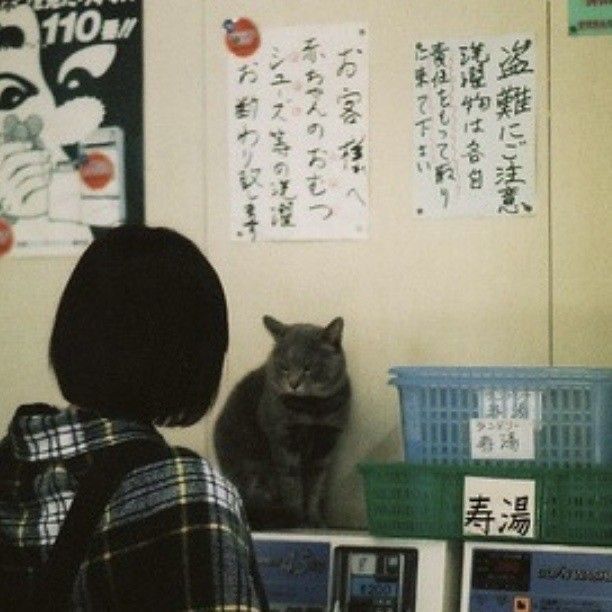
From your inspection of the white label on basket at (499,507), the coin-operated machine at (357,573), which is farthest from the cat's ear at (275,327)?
the white label on basket at (499,507)

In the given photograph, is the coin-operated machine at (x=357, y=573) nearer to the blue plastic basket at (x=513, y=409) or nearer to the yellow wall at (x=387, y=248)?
the blue plastic basket at (x=513, y=409)

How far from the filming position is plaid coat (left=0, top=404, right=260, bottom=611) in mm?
1154

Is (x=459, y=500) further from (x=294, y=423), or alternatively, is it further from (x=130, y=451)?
(x=130, y=451)

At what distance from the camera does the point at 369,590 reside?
6.52 ft

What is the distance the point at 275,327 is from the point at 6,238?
0.77 meters

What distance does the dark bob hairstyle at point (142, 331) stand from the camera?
126 centimetres

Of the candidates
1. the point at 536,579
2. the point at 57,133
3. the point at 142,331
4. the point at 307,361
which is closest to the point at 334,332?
the point at 307,361

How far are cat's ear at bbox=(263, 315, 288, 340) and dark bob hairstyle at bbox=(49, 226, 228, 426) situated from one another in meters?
1.10

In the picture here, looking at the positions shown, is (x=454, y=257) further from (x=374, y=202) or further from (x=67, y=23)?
(x=67, y=23)

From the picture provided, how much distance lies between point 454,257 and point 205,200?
0.62 meters

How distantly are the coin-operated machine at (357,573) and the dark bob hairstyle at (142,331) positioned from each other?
2.66 ft

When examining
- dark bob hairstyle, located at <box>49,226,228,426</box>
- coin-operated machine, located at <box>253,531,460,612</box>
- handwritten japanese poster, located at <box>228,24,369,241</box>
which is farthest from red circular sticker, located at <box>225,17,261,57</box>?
dark bob hairstyle, located at <box>49,226,228,426</box>

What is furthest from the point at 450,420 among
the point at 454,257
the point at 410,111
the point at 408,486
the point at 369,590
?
the point at 410,111

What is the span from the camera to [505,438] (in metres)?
2.03
